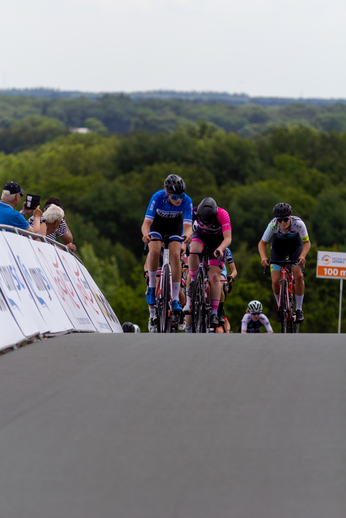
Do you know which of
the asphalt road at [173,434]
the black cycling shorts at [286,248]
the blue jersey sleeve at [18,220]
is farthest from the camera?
the black cycling shorts at [286,248]

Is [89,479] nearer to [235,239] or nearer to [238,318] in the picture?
[238,318]

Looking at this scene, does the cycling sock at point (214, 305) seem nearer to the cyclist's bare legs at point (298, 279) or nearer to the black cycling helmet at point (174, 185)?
the black cycling helmet at point (174, 185)

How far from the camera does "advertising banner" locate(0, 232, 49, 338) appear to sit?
7.83 m

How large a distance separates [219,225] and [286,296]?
7.59ft

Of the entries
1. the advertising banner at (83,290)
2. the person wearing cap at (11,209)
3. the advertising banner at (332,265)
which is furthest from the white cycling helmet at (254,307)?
the advertising banner at (332,265)

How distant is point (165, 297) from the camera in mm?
11188

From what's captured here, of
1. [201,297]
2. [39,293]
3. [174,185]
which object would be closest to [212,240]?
[201,297]

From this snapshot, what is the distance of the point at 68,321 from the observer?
32.4 ft

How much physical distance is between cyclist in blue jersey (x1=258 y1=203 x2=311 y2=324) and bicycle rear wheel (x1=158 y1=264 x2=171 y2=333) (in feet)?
6.86

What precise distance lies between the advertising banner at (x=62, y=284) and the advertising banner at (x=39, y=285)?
20 cm

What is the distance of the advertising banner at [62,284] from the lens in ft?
32.5

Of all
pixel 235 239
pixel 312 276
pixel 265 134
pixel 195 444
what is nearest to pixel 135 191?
pixel 235 239

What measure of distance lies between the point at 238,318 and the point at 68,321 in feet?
192

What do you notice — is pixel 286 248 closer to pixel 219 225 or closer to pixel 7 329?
pixel 219 225
